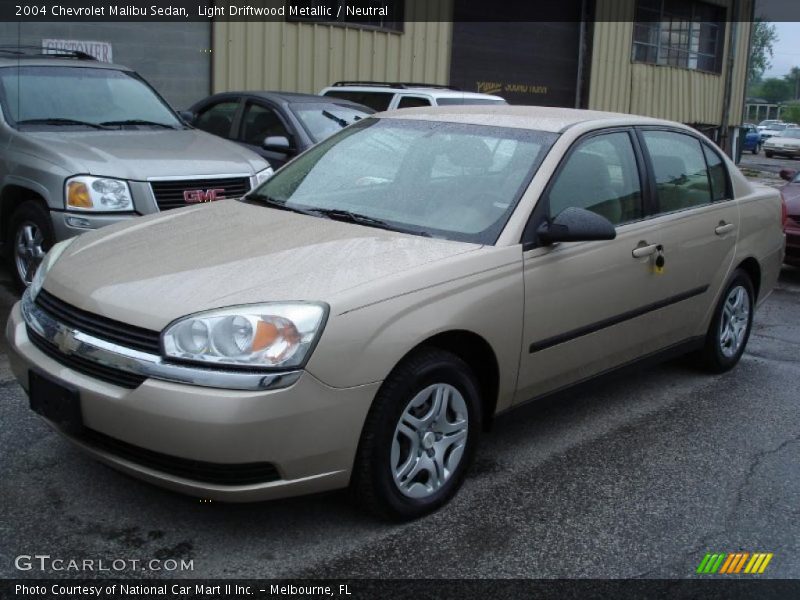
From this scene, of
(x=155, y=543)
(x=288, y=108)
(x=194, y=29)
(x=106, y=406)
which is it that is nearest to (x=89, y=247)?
(x=106, y=406)

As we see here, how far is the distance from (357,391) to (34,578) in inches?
48.5

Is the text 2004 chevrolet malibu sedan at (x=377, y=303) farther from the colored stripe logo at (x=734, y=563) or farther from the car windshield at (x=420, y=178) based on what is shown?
the colored stripe logo at (x=734, y=563)

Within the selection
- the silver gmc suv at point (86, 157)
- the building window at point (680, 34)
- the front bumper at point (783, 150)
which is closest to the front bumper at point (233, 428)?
the silver gmc suv at point (86, 157)

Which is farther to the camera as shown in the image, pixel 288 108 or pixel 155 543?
pixel 288 108

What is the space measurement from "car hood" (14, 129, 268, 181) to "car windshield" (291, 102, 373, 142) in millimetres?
1460

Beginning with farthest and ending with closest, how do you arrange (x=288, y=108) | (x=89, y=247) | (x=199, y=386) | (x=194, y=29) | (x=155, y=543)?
(x=194, y=29) < (x=288, y=108) < (x=89, y=247) < (x=155, y=543) < (x=199, y=386)

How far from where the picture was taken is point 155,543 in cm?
339

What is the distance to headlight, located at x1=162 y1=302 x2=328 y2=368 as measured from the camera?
124 inches

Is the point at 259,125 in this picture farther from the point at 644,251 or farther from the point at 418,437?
the point at 418,437

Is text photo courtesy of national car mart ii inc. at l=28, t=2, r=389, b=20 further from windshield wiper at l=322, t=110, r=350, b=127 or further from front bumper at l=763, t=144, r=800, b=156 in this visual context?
front bumper at l=763, t=144, r=800, b=156

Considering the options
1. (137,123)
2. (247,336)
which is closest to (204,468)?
(247,336)

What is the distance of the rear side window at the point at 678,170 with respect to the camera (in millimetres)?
5039

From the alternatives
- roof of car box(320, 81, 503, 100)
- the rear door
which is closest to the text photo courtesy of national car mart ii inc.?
roof of car box(320, 81, 503, 100)

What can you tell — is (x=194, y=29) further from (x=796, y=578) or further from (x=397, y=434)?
(x=796, y=578)
